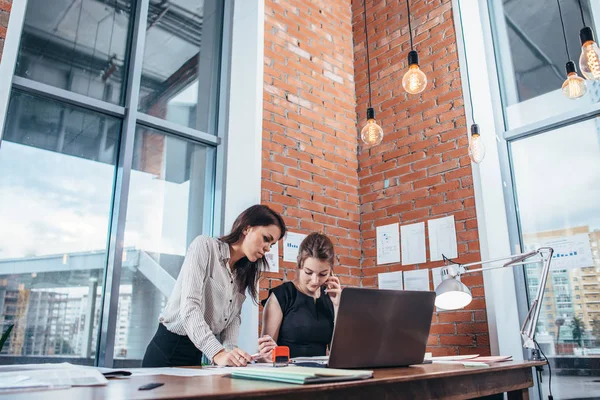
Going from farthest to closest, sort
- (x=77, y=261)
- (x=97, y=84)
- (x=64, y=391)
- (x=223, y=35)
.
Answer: (x=223, y=35)
(x=97, y=84)
(x=77, y=261)
(x=64, y=391)

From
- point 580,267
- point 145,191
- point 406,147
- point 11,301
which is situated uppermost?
point 406,147

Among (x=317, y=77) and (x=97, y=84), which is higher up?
(x=317, y=77)

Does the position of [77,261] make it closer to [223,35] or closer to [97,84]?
[97,84]

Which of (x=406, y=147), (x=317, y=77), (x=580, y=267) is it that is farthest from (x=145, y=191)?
(x=580, y=267)

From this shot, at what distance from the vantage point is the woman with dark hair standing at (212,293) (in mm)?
1765

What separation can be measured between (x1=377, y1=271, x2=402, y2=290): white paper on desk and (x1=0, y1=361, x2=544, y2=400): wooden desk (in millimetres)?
1705

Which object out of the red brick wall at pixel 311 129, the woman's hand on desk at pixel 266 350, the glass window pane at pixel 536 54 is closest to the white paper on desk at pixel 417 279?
the red brick wall at pixel 311 129

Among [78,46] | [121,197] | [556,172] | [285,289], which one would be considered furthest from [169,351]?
[556,172]

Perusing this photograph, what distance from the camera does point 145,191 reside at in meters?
2.88

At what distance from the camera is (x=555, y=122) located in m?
2.90

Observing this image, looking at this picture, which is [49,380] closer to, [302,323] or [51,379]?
[51,379]

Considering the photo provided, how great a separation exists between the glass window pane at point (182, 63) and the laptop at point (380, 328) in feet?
7.08

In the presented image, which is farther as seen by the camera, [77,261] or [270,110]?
[270,110]

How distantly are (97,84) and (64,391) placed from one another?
2.38 m
